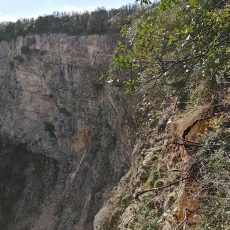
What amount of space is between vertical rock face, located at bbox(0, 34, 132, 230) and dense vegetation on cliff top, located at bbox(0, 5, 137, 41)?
1.45 feet

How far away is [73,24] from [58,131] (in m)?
5.69

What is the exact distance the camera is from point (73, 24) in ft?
72.0

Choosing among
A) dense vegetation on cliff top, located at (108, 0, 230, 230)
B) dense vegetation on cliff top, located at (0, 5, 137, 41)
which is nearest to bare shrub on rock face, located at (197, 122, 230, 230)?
dense vegetation on cliff top, located at (108, 0, 230, 230)

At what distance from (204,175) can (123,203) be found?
4417mm

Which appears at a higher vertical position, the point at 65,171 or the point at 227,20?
the point at 227,20

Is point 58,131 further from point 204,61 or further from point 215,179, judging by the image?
point 204,61

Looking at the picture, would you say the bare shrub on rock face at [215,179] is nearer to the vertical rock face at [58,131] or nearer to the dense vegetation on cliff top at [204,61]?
the dense vegetation on cliff top at [204,61]

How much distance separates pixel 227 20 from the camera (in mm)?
3535

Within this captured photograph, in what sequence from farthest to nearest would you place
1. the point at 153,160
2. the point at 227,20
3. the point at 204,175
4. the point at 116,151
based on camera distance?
1. the point at 116,151
2. the point at 153,160
3. the point at 204,175
4. the point at 227,20

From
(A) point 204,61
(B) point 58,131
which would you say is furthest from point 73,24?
(A) point 204,61

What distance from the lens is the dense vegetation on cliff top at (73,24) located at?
20.0 m

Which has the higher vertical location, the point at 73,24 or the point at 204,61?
the point at 73,24

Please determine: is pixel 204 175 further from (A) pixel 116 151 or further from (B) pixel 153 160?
(A) pixel 116 151

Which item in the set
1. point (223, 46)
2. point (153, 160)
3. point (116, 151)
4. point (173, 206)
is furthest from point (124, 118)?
point (223, 46)
